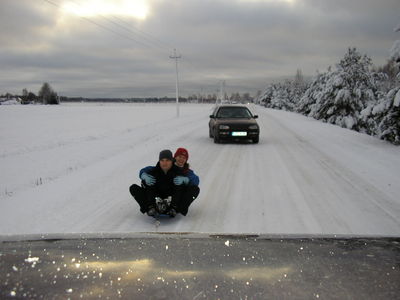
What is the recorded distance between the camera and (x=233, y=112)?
50.2 ft

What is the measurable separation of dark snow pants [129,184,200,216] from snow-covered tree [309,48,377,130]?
26.5 meters

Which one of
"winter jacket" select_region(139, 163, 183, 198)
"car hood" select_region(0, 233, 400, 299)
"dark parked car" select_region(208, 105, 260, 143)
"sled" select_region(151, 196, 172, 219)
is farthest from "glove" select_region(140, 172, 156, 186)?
"dark parked car" select_region(208, 105, 260, 143)

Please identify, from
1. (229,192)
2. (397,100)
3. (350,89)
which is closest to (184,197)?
(229,192)

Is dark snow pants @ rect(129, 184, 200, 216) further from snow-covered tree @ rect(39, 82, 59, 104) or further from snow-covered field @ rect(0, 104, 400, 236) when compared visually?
snow-covered tree @ rect(39, 82, 59, 104)

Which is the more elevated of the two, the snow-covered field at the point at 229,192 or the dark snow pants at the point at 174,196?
the dark snow pants at the point at 174,196

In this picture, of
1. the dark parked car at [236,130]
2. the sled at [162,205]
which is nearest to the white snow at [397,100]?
the dark parked car at [236,130]

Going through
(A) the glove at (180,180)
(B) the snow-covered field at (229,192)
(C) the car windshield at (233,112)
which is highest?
(C) the car windshield at (233,112)

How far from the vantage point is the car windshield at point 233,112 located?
1511cm

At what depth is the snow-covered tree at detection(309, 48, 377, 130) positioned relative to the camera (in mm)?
28359

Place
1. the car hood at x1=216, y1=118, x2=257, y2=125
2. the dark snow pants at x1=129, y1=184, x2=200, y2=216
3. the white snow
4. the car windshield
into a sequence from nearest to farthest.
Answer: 1. the dark snow pants at x1=129, y1=184, x2=200, y2=216
2. the white snow
3. the car hood at x1=216, y1=118, x2=257, y2=125
4. the car windshield

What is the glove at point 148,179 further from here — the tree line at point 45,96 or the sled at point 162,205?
the tree line at point 45,96

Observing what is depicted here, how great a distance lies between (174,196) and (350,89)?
91.4 ft

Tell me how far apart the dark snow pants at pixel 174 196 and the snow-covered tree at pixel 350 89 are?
87.0ft

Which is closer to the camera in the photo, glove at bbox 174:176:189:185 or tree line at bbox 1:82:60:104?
glove at bbox 174:176:189:185
